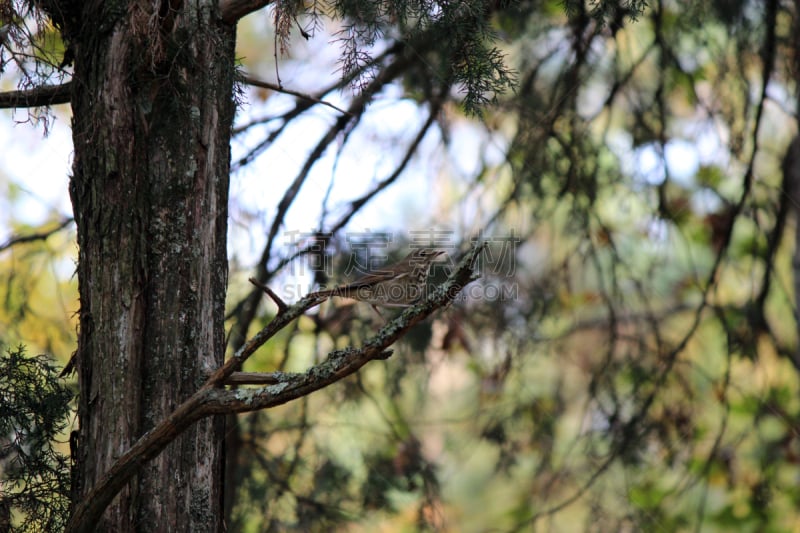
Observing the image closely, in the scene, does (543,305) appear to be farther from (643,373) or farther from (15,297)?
Answer: (15,297)

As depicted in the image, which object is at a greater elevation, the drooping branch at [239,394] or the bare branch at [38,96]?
the bare branch at [38,96]

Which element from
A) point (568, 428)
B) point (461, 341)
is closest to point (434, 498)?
point (461, 341)

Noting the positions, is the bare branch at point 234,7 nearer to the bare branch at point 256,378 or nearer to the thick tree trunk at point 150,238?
the thick tree trunk at point 150,238

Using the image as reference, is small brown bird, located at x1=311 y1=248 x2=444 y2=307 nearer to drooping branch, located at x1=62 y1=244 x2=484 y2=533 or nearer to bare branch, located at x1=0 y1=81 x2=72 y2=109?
drooping branch, located at x1=62 y1=244 x2=484 y2=533

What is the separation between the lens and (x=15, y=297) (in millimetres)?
4566

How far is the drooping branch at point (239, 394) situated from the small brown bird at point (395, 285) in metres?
0.66

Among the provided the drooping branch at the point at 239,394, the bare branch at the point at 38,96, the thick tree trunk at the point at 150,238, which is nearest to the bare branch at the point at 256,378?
the drooping branch at the point at 239,394

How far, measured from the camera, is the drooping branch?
7.07 ft

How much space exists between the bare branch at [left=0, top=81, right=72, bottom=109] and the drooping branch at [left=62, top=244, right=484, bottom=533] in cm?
122

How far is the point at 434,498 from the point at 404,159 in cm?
218

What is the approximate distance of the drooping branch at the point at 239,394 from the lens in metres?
2.16

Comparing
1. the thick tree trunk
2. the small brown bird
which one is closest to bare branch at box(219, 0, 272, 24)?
the thick tree trunk

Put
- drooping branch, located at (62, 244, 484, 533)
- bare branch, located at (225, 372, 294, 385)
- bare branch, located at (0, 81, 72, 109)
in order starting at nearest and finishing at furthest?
drooping branch, located at (62, 244, 484, 533) → bare branch, located at (225, 372, 294, 385) → bare branch, located at (0, 81, 72, 109)

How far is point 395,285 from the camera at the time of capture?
3562mm
